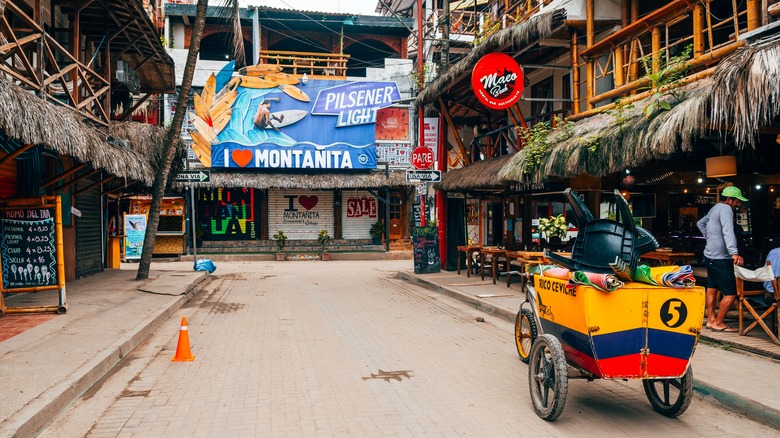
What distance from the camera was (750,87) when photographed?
661 centimetres

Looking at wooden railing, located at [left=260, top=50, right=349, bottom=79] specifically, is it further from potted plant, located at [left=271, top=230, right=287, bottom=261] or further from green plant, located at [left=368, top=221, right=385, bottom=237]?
potted plant, located at [left=271, top=230, right=287, bottom=261]

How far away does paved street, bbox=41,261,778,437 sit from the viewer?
5.00m

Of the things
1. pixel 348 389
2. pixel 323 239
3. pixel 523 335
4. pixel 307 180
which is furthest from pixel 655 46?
pixel 323 239

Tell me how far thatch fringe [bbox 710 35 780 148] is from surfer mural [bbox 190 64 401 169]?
21515 mm

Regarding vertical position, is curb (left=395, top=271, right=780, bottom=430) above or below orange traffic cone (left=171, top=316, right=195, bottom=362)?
below

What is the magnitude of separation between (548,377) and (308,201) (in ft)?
81.8

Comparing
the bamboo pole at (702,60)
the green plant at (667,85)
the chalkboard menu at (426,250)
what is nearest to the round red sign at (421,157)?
the chalkboard menu at (426,250)

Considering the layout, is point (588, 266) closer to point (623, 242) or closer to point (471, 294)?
point (623, 242)

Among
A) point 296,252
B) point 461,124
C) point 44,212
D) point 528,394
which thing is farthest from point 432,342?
point 296,252

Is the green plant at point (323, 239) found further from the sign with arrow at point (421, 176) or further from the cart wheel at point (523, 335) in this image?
the cart wheel at point (523, 335)

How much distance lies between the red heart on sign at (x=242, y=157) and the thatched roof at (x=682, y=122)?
692 inches

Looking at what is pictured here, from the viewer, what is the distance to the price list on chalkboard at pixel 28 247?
31.7ft

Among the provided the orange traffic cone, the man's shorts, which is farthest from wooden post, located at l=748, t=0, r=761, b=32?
the orange traffic cone

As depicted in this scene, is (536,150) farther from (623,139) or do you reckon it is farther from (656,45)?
(623,139)
